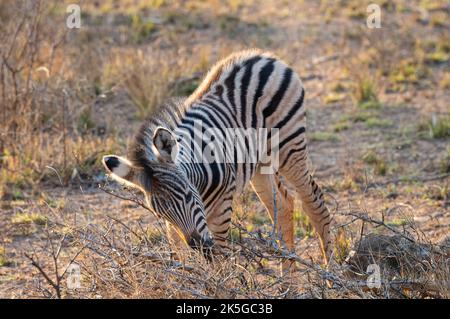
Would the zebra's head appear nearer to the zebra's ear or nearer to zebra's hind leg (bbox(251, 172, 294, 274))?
the zebra's ear

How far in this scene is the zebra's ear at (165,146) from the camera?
552 cm

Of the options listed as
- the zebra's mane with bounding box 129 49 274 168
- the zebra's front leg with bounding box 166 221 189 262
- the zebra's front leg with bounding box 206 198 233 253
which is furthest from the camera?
the zebra's front leg with bounding box 206 198 233 253

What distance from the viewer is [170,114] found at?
21.0 ft

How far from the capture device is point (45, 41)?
11.4 m

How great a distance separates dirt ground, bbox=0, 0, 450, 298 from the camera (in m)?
7.77

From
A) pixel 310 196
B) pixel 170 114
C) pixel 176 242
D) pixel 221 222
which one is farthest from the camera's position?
pixel 310 196

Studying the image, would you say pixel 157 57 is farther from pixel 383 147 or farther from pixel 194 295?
pixel 194 295

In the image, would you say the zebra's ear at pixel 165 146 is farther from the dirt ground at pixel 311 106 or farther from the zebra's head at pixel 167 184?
the dirt ground at pixel 311 106

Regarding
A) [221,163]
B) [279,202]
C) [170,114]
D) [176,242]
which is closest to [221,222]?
[221,163]

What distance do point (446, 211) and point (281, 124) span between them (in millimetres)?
2200

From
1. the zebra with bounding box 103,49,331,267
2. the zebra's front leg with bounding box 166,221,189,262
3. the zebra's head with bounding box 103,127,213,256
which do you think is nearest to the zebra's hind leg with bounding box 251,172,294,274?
the zebra with bounding box 103,49,331,267

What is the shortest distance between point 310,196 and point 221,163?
142 centimetres

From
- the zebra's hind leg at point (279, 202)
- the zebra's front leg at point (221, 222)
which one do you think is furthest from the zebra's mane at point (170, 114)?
the zebra's hind leg at point (279, 202)

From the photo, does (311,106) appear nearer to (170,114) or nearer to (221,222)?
(170,114)
